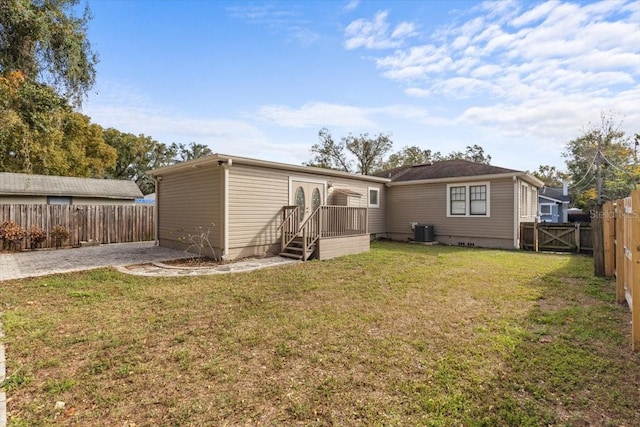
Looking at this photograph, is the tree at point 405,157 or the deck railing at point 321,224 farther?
the tree at point 405,157

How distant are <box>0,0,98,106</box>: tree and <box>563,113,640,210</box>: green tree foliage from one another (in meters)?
28.9

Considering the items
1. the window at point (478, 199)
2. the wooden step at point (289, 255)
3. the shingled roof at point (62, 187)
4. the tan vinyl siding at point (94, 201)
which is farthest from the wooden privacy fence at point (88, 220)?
the window at point (478, 199)

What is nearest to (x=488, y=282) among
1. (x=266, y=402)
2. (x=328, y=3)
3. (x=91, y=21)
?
(x=266, y=402)

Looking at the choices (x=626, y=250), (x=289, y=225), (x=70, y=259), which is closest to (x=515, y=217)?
(x=626, y=250)

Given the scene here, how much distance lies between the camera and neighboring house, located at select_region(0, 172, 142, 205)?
17.5 meters

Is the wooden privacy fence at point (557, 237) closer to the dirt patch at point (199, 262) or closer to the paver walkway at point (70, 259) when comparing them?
the dirt patch at point (199, 262)

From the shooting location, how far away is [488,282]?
6.13m

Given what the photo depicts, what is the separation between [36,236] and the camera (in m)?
10.6

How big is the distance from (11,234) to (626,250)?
15302mm

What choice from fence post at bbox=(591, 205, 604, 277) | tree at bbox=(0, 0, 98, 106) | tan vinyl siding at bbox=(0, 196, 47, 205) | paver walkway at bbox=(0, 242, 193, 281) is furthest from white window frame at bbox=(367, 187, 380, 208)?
tan vinyl siding at bbox=(0, 196, 47, 205)

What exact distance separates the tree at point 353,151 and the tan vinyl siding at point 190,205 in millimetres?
19747

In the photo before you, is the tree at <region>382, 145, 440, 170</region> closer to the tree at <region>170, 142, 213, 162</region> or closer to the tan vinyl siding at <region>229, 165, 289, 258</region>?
the tan vinyl siding at <region>229, 165, 289, 258</region>

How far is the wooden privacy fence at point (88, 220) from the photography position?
10.7m

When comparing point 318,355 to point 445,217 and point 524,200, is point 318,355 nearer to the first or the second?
point 445,217
